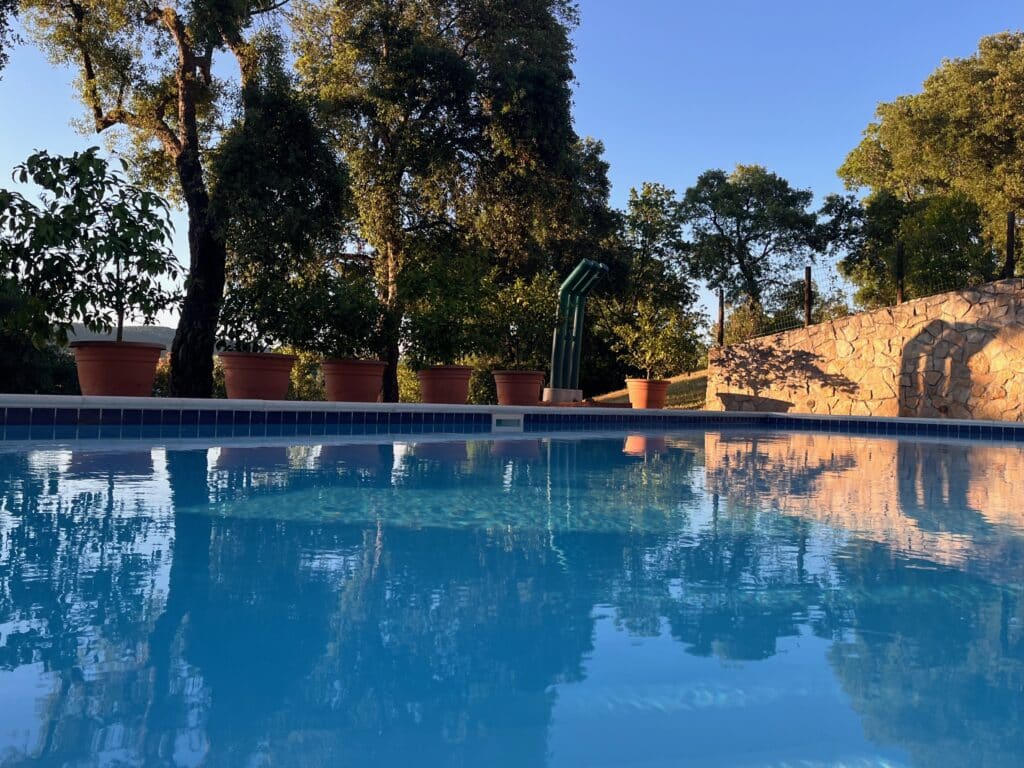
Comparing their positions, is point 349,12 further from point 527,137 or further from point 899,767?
point 899,767

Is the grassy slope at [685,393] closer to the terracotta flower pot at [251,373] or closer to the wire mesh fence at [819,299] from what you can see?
the wire mesh fence at [819,299]

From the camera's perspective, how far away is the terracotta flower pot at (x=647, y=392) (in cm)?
1481

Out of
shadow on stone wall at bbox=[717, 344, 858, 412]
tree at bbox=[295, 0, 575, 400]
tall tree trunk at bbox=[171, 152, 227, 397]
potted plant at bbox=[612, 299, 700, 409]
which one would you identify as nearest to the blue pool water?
tall tree trunk at bbox=[171, 152, 227, 397]

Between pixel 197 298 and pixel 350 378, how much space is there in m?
2.40

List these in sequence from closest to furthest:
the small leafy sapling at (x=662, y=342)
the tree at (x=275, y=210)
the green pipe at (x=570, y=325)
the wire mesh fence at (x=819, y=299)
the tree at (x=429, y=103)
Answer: the tree at (x=275, y=210), the tree at (x=429, y=103), the green pipe at (x=570, y=325), the small leafy sapling at (x=662, y=342), the wire mesh fence at (x=819, y=299)

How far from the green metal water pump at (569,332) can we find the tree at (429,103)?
1790 millimetres

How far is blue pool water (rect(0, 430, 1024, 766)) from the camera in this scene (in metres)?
1.60

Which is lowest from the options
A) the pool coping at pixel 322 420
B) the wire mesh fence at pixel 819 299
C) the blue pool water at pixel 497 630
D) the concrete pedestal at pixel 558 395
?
the blue pool water at pixel 497 630

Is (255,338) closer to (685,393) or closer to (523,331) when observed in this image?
(523,331)

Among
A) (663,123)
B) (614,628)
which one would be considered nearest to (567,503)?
(614,628)

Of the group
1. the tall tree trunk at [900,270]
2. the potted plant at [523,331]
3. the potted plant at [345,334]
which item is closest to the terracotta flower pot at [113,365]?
the potted plant at [345,334]

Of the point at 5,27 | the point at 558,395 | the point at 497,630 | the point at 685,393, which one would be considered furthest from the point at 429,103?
the point at 497,630

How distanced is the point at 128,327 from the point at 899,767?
9280 millimetres

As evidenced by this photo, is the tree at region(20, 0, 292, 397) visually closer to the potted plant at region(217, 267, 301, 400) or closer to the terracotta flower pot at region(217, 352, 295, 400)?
the potted plant at region(217, 267, 301, 400)
